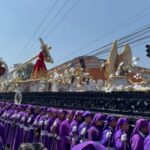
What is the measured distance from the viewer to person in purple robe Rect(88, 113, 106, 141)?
9.68 metres

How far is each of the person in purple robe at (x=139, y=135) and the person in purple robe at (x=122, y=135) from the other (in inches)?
10.1

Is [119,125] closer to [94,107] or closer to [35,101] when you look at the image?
[94,107]

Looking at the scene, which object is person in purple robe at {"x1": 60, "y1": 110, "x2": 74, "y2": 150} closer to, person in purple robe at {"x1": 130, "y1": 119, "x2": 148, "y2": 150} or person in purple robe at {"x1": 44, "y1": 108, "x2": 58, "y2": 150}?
person in purple robe at {"x1": 44, "y1": 108, "x2": 58, "y2": 150}

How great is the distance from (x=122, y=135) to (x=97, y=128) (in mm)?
1267

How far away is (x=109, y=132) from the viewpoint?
9148 millimetres

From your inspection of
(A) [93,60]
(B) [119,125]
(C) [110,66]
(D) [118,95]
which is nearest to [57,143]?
→ (D) [118,95]

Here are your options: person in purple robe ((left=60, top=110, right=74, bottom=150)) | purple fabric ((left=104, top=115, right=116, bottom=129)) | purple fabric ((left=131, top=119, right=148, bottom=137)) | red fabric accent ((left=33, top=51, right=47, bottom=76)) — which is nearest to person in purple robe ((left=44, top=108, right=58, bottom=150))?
person in purple robe ((left=60, top=110, right=74, bottom=150))

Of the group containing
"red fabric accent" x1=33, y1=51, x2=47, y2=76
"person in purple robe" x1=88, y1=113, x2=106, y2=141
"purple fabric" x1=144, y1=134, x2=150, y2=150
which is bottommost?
Answer: "purple fabric" x1=144, y1=134, x2=150, y2=150

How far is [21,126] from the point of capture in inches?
618

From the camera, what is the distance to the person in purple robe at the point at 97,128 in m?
9.68

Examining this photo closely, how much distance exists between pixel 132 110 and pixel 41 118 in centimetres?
458

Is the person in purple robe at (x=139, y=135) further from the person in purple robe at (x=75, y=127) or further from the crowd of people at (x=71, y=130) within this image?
the person in purple robe at (x=75, y=127)

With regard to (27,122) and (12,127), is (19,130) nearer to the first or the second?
(12,127)

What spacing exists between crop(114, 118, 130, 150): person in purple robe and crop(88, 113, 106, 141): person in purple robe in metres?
0.80
